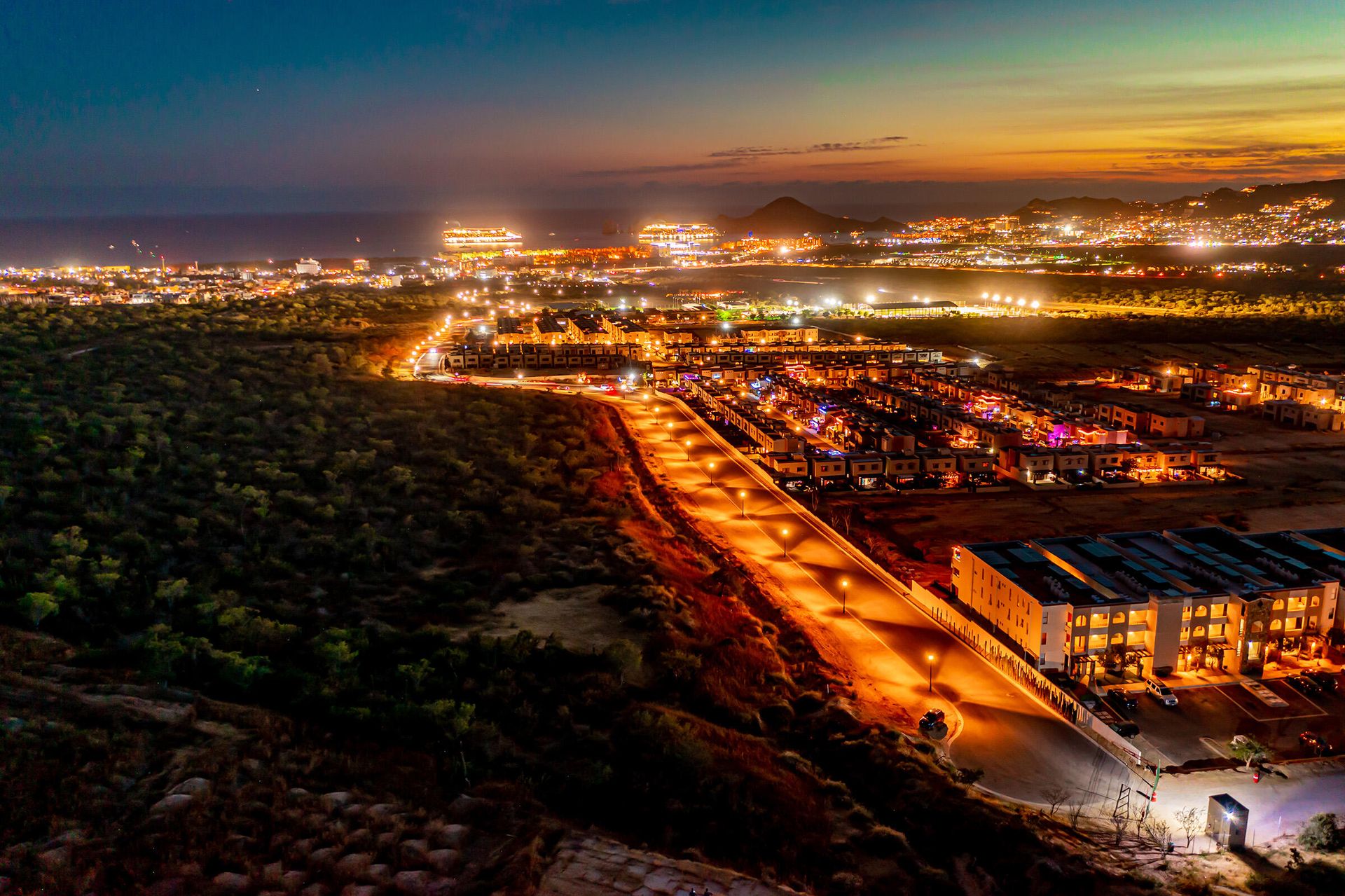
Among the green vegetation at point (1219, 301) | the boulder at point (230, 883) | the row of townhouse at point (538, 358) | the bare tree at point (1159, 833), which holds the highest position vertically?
the green vegetation at point (1219, 301)

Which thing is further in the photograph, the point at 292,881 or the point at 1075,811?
the point at 1075,811

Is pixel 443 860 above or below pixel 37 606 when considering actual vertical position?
below

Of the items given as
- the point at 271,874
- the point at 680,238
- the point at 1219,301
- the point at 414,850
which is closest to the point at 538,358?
the point at 414,850

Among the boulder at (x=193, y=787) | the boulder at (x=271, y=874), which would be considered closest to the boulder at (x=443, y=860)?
the boulder at (x=271, y=874)

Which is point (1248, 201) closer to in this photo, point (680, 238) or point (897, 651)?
point (680, 238)

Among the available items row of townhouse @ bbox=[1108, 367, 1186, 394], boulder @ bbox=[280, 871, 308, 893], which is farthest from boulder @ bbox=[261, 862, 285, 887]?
row of townhouse @ bbox=[1108, 367, 1186, 394]

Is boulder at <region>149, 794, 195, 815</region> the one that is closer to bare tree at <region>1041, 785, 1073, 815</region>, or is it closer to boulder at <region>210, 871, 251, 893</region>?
boulder at <region>210, 871, 251, 893</region>

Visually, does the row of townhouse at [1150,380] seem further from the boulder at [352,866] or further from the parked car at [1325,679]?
the boulder at [352,866]
